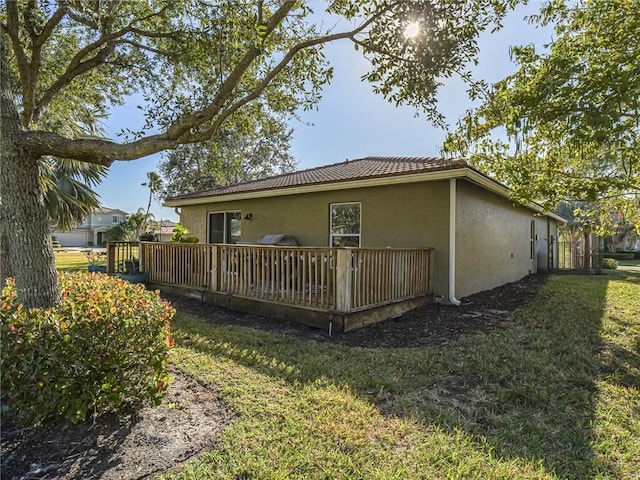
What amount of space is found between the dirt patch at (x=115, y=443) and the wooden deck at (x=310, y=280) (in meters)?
3.01

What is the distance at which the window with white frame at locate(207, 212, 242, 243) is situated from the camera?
467 inches

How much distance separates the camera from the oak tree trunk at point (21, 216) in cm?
325

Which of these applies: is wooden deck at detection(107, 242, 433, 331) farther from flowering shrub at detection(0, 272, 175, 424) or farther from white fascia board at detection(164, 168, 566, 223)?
flowering shrub at detection(0, 272, 175, 424)

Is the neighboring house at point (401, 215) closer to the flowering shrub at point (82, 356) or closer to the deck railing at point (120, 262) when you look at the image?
the deck railing at point (120, 262)

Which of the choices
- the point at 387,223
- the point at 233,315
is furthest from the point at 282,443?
the point at 387,223

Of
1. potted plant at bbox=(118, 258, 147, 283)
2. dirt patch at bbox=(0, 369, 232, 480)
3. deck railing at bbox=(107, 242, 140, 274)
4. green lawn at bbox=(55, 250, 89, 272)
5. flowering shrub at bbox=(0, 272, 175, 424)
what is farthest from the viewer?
green lawn at bbox=(55, 250, 89, 272)

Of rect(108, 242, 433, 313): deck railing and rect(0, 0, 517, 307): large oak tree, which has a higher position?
rect(0, 0, 517, 307): large oak tree

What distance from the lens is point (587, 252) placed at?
1459 centimetres

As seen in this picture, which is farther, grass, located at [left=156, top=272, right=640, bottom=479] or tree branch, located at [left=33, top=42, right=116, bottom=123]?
tree branch, located at [left=33, top=42, right=116, bottom=123]

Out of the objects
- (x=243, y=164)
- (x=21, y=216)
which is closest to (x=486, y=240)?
(x=21, y=216)

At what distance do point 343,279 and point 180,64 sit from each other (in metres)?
5.43

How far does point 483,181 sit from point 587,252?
10111 millimetres

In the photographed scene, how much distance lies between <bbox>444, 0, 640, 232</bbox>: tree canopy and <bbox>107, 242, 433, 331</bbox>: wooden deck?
95.5 inches

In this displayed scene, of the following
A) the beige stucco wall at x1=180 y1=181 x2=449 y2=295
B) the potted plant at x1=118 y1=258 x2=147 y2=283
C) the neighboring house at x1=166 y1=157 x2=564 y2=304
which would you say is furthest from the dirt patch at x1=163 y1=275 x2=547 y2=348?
the potted plant at x1=118 y1=258 x2=147 y2=283
